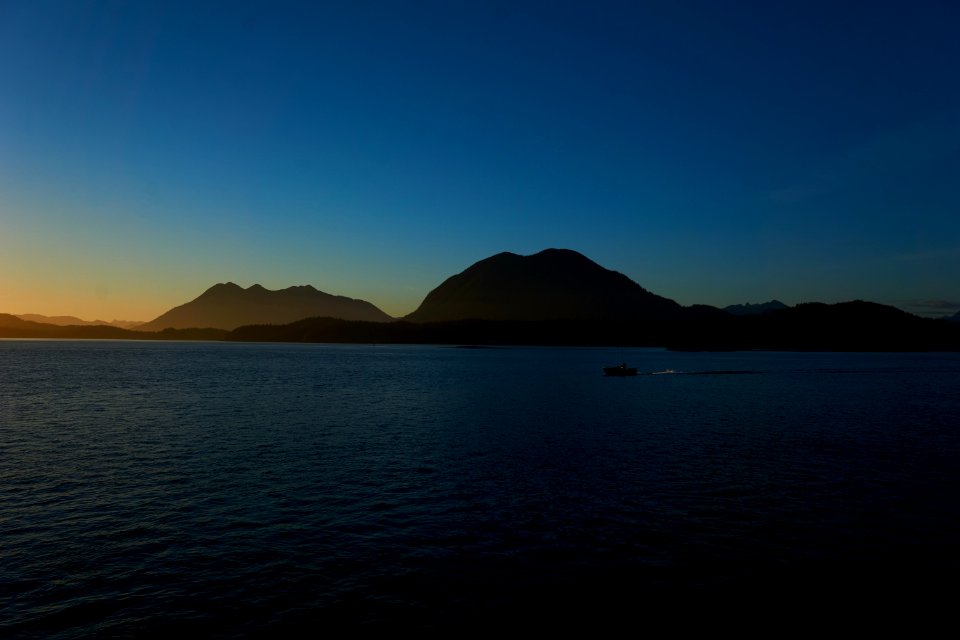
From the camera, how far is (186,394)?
8944 centimetres

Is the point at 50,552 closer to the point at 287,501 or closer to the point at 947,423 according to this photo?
the point at 287,501

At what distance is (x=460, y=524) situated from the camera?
27.8 metres

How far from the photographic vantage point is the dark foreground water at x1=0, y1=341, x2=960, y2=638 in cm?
1961

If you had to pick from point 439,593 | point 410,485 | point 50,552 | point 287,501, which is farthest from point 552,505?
point 50,552

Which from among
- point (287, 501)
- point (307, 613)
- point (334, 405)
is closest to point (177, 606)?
point (307, 613)

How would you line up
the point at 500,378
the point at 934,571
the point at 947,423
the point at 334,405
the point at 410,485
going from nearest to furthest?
the point at 934,571, the point at 410,485, the point at 947,423, the point at 334,405, the point at 500,378

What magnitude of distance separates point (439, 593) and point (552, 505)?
1180 centimetres

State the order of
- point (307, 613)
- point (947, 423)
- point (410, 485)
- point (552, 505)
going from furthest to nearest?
1. point (947, 423)
2. point (410, 485)
3. point (552, 505)
4. point (307, 613)

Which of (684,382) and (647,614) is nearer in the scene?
(647,614)

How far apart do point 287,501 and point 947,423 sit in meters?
69.7

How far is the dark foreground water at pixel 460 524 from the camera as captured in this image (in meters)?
19.6

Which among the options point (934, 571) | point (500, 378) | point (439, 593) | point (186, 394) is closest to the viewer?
point (439, 593)

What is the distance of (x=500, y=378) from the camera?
13325 centimetres

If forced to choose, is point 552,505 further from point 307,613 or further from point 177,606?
point 177,606
